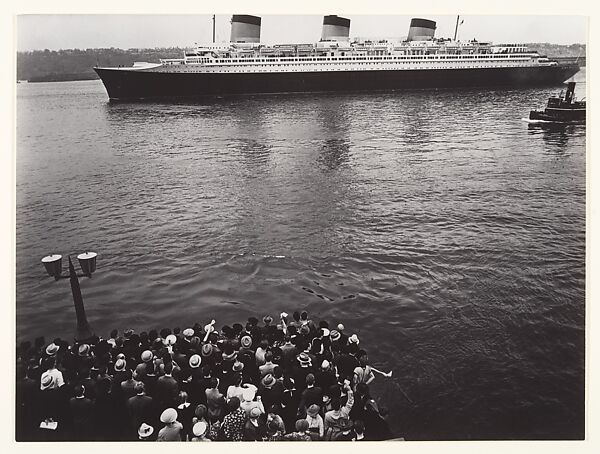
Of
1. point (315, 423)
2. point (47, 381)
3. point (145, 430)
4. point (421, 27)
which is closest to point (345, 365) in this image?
point (315, 423)

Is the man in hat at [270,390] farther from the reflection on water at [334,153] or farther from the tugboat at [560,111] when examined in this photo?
the tugboat at [560,111]

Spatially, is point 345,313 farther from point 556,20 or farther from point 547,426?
point 556,20

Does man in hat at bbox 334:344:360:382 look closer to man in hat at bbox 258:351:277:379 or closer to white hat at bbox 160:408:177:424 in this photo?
man in hat at bbox 258:351:277:379

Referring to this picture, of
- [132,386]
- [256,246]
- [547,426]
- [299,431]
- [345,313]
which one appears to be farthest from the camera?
[256,246]

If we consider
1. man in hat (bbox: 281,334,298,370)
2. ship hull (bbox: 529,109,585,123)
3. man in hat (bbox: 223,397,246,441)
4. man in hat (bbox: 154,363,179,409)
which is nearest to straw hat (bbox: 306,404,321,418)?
man in hat (bbox: 281,334,298,370)

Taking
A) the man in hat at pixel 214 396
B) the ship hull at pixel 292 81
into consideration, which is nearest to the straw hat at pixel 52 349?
the man in hat at pixel 214 396

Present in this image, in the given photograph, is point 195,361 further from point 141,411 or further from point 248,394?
point 141,411
